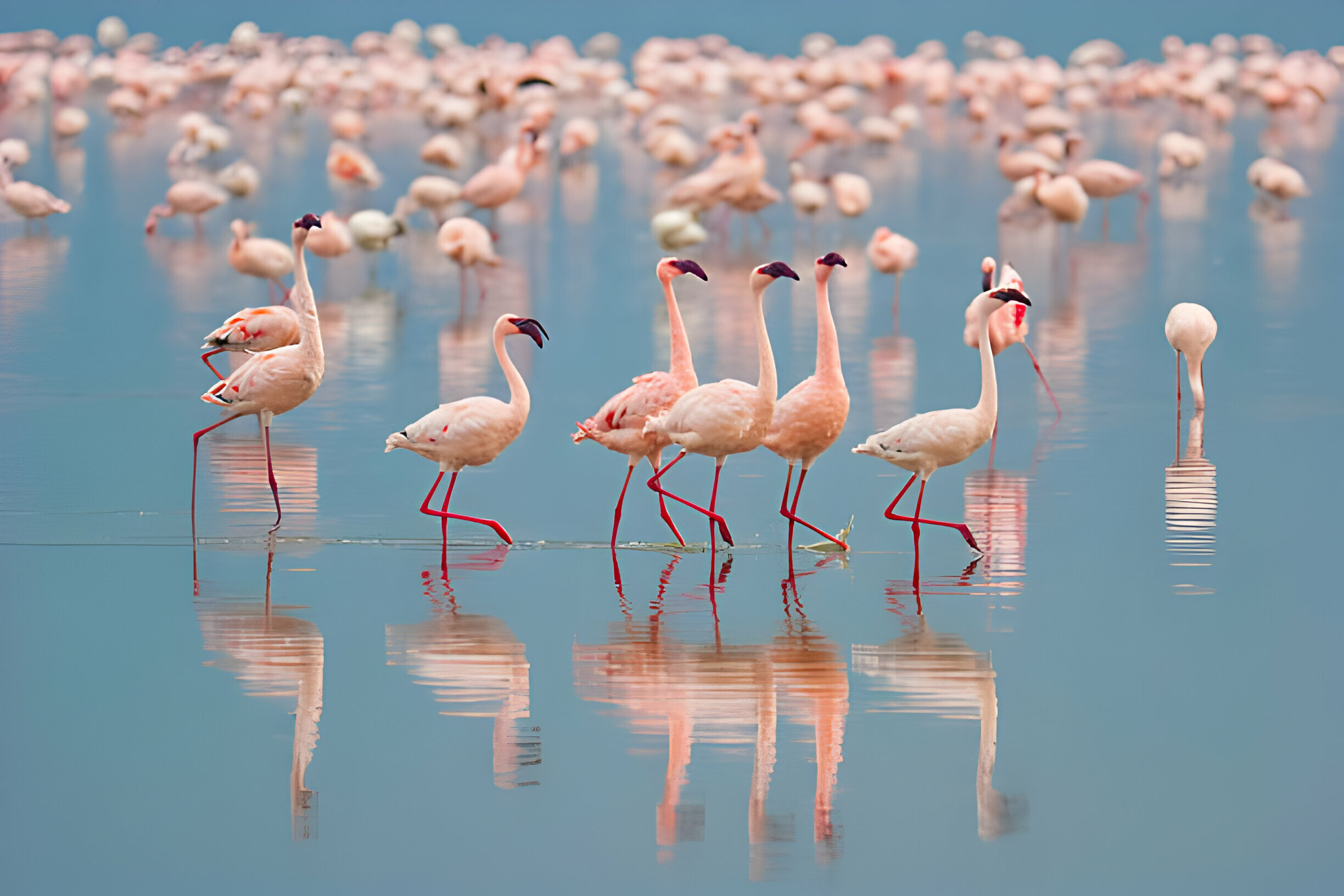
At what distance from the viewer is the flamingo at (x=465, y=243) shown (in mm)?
13781

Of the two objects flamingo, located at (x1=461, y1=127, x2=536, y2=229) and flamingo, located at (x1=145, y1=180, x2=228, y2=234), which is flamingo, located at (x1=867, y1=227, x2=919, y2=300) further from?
flamingo, located at (x1=145, y1=180, x2=228, y2=234)

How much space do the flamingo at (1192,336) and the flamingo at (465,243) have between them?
6327 millimetres

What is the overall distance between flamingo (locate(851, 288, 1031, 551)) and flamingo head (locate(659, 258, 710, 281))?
3.17 ft

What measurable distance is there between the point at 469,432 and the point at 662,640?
1.53 meters

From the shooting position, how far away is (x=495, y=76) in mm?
30562

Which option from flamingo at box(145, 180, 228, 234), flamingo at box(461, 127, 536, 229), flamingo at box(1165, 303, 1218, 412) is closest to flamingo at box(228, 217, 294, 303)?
flamingo at box(461, 127, 536, 229)

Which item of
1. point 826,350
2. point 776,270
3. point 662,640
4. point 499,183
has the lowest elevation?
point 662,640

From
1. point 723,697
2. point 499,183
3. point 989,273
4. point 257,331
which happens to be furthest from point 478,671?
point 499,183

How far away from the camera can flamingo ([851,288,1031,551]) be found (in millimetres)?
6480

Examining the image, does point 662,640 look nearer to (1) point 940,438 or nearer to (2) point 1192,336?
(1) point 940,438

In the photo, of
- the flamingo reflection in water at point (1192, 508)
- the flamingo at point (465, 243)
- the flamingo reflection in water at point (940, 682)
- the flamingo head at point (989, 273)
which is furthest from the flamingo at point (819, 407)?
A: the flamingo at point (465, 243)

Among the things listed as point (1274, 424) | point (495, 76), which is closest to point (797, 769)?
point (1274, 424)

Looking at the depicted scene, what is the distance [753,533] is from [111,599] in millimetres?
2658

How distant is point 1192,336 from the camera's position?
365 inches
